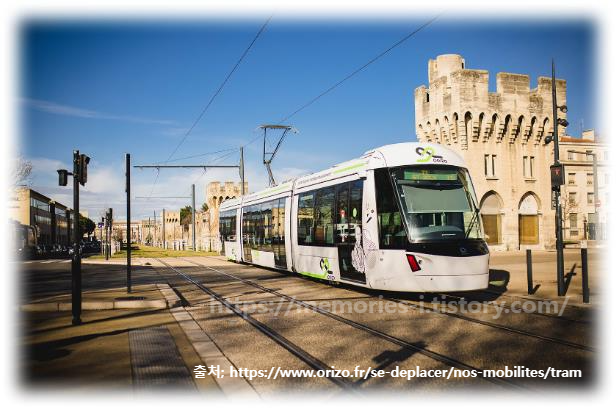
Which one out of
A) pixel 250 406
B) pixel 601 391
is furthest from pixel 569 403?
pixel 250 406

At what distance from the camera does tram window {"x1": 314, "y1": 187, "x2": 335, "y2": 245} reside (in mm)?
14875

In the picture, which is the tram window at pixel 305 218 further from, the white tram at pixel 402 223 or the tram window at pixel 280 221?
the tram window at pixel 280 221

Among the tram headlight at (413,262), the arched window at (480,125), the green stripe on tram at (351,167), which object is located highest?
the arched window at (480,125)

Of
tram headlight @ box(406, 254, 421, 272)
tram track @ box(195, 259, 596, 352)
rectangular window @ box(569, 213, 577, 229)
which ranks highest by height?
rectangular window @ box(569, 213, 577, 229)

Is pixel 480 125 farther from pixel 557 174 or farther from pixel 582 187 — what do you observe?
pixel 582 187

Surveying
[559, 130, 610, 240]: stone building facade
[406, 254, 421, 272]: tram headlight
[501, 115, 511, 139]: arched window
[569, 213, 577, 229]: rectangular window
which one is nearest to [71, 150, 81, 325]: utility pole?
[406, 254, 421, 272]: tram headlight

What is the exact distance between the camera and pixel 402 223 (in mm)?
11617

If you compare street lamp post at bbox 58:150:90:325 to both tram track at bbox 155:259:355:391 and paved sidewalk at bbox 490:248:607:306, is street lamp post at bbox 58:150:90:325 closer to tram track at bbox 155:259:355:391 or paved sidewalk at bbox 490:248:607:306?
tram track at bbox 155:259:355:391

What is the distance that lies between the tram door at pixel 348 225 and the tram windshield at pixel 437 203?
1535mm

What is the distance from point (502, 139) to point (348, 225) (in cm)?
2956

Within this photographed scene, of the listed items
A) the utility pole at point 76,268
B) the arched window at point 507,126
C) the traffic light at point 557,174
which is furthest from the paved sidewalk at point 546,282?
the arched window at point 507,126

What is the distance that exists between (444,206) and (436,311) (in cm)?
222

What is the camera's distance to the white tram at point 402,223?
11305mm

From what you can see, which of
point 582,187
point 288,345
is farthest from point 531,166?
point 288,345
